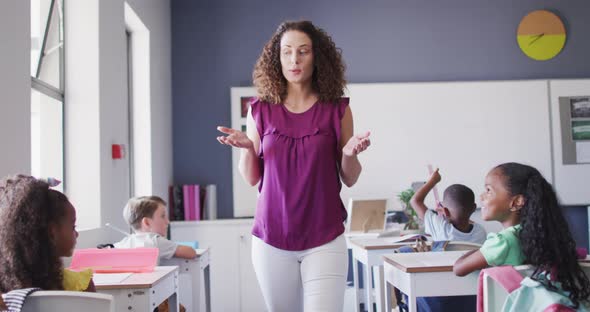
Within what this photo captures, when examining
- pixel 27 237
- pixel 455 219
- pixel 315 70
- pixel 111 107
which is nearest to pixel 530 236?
pixel 315 70

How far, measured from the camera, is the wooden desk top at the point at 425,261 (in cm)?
234

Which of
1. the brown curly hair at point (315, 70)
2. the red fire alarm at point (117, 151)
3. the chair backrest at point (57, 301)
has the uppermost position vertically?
the brown curly hair at point (315, 70)

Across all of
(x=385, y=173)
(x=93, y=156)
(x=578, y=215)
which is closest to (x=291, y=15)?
(x=385, y=173)

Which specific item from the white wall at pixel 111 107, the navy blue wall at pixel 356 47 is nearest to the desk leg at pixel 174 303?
the white wall at pixel 111 107

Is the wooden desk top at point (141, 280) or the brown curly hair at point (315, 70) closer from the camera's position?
the brown curly hair at point (315, 70)

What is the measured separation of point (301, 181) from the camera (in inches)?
72.2

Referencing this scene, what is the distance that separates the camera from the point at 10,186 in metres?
1.64

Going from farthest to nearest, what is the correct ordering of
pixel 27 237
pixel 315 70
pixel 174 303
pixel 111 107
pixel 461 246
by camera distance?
pixel 111 107
pixel 461 246
pixel 174 303
pixel 315 70
pixel 27 237

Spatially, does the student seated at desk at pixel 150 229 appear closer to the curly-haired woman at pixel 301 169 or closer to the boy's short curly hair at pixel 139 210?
the boy's short curly hair at pixel 139 210

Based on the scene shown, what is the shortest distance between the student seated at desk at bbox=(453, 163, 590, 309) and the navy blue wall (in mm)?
3677

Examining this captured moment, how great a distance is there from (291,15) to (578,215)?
10.5 feet

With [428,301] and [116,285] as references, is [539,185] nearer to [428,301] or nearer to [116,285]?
[428,301]

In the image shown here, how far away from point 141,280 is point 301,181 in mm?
756

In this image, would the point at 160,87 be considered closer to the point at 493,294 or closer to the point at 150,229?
the point at 150,229
